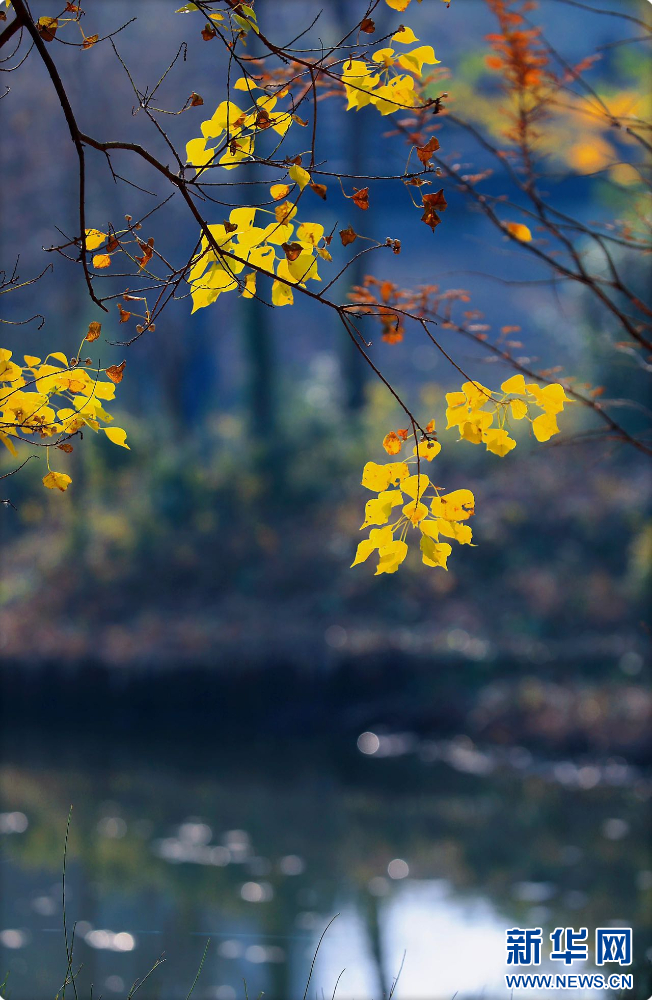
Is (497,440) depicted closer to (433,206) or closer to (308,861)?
(433,206)

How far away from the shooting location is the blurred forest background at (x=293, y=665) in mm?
4164

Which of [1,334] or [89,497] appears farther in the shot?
[1,334]

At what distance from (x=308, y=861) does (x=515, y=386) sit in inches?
155

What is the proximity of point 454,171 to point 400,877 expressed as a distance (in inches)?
140

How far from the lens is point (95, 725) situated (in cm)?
686

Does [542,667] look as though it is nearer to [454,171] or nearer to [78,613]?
[78,613]

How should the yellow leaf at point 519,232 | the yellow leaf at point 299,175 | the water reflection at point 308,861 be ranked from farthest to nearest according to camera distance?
the water reflection at point 308,861, the yellow leaf at point 519,232, the yellow leaf at point 299,175

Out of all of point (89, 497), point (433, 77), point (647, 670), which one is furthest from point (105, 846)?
point (89, 497)

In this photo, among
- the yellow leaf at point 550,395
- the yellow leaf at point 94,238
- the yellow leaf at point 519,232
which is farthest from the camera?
the yellow leaf at point 519,232

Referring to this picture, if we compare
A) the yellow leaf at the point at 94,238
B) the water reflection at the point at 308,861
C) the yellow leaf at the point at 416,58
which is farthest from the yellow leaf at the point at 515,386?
the water reflection at the point at 308,861

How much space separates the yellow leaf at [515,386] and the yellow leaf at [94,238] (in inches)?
25.3

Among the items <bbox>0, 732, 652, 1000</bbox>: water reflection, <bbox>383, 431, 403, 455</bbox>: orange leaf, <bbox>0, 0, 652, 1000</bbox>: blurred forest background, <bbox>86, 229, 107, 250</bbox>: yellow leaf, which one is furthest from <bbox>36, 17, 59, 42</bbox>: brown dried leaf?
<bbox>0, 732, 652, 1000</bbox>: water reflection

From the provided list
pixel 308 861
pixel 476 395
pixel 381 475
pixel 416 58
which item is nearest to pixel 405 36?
pixel 416 58

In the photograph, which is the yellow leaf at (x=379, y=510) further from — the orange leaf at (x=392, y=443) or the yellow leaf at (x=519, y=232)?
the yellow leaf at (x=519, y=232)
